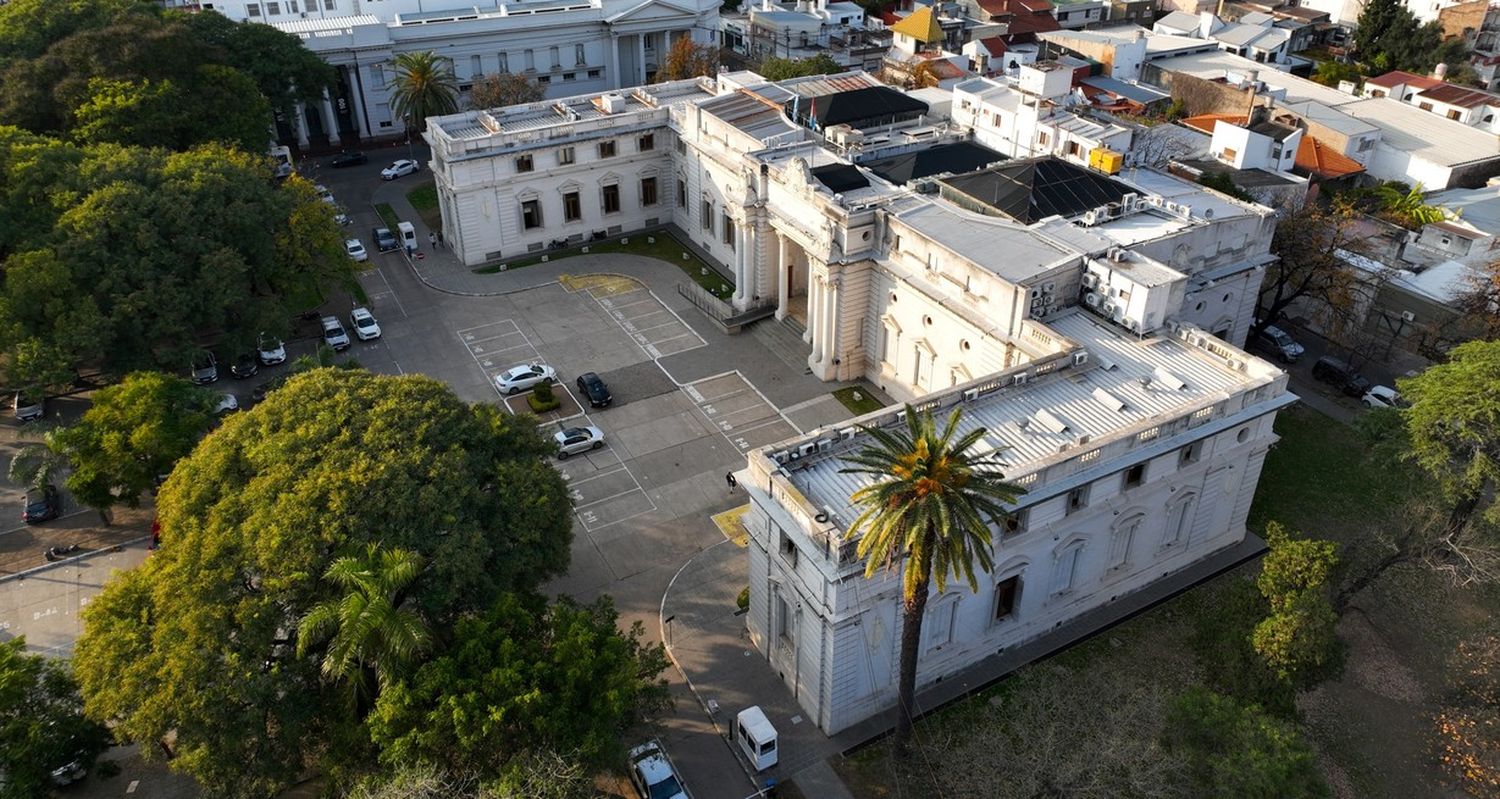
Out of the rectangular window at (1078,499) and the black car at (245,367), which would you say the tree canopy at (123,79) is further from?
the rectangular window at (1078,499)

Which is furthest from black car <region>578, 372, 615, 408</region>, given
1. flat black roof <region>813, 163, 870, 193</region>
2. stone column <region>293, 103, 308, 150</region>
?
stone column <region>293, 103, 308, 150</region>

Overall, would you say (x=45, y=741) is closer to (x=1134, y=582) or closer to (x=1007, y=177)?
(x=1134, y=582)

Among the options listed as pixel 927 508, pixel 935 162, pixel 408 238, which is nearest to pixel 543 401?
pixel 408 238

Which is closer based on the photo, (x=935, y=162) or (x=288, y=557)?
(x=288, y=557)

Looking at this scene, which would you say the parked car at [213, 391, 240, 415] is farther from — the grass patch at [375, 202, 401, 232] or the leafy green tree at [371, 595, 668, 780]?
the grass patch at [375, 202, 401, 232]

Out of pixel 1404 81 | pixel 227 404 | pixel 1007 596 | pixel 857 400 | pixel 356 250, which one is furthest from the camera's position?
pixel 1404 81

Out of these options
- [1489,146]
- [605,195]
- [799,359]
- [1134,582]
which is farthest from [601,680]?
[1489,146]

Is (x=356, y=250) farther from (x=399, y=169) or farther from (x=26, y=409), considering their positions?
(x=26, y=409)
